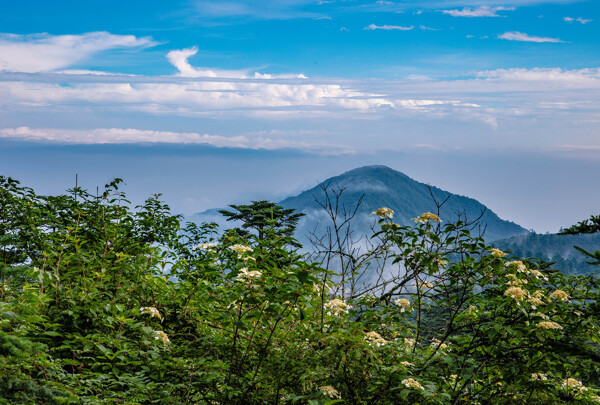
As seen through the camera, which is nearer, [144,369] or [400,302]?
[144,369]

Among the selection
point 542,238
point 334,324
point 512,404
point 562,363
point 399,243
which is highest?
point 399,243

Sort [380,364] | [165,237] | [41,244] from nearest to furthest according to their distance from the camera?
[380,364] < [41,244] < [165,237]

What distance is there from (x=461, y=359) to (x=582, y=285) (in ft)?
5.14

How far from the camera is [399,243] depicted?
14.8 feet

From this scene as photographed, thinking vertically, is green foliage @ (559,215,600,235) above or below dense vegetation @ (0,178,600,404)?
above

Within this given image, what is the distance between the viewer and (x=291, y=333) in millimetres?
4148

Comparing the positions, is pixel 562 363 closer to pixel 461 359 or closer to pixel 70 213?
pixel 461 359

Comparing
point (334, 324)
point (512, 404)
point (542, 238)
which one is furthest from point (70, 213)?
point (542, 238)

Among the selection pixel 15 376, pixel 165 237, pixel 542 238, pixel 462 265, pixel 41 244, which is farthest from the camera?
pixel 542 238

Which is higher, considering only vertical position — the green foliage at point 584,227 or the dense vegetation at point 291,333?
the green foliage at point 584,227

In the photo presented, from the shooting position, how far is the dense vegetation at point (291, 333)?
3.48 metres

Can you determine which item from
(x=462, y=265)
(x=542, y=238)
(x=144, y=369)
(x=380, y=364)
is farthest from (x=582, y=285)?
(x=542, y=238)

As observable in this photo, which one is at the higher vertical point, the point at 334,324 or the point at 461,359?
the point at 334,324

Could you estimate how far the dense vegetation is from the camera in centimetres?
348
